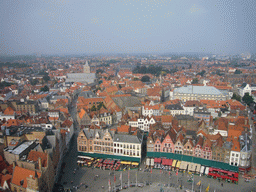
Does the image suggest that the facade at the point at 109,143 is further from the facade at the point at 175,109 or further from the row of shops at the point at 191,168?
the facade at the point at 175,109

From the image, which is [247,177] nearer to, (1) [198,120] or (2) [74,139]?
(1) [198,120]

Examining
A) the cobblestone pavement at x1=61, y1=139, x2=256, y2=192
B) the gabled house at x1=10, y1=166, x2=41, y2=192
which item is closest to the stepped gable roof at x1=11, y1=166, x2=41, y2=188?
the gabled house at x1=10, y1=166, x2=41, y2=192

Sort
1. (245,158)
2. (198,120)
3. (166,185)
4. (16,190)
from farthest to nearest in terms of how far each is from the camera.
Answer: (198,120)
(245,158)
(166,185)
(16,190)

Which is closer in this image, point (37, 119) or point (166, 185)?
point (166, 185)

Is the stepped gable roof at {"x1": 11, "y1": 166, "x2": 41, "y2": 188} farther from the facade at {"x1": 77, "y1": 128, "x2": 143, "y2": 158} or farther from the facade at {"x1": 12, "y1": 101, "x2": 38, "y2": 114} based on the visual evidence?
the facade at {"x1": 12, "y1": 101, "x2": 38, "y2": 114}

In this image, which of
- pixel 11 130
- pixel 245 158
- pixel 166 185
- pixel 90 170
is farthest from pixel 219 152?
pixel 11 130

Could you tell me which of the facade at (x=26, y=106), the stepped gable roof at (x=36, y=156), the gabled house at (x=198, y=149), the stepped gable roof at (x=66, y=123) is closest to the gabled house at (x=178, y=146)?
the gabled house at (x=198, y=149)

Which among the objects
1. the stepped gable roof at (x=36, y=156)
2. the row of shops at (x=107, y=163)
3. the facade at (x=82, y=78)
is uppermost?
the facade at (x=82, y=78)
